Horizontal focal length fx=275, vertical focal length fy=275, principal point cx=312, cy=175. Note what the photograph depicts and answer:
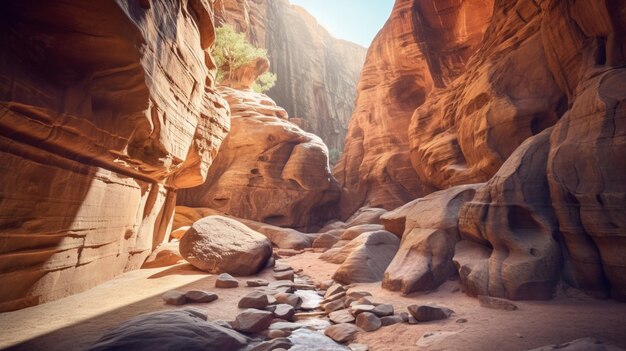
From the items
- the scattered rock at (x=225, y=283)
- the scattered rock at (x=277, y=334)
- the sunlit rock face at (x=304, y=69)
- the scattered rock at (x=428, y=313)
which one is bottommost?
the scattered rock at (x=225, y=283)

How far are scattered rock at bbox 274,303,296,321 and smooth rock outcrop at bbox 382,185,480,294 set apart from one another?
7.63 ft

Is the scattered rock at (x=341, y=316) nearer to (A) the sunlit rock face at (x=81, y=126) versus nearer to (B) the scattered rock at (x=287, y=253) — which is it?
(A) the sunlit rock face at (x=81, y=126)

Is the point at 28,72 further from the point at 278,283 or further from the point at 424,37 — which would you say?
the point at 424,37

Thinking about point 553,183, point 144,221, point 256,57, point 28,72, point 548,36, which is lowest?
point 144,221

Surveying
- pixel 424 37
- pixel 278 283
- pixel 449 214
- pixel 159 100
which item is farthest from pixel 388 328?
pixel 424 37

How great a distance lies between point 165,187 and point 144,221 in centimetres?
168

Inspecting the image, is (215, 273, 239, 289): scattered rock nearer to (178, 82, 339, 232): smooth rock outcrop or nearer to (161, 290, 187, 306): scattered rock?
(161, 290, 187, 306): scattered rock

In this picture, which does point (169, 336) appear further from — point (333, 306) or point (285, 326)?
point (333, 306)

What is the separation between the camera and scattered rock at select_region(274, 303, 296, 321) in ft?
14.3

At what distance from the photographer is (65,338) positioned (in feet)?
10.6

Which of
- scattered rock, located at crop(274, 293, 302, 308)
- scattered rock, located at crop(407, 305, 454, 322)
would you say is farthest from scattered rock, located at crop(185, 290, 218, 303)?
scattered rock, located at crop(407, 305, 454, 322)

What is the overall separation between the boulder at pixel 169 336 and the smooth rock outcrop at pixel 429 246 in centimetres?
359

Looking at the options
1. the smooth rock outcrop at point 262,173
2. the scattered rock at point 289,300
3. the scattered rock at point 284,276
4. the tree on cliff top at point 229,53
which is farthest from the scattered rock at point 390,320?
the tree on cliff top at point 229,53

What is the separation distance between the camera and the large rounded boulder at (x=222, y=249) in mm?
7344
